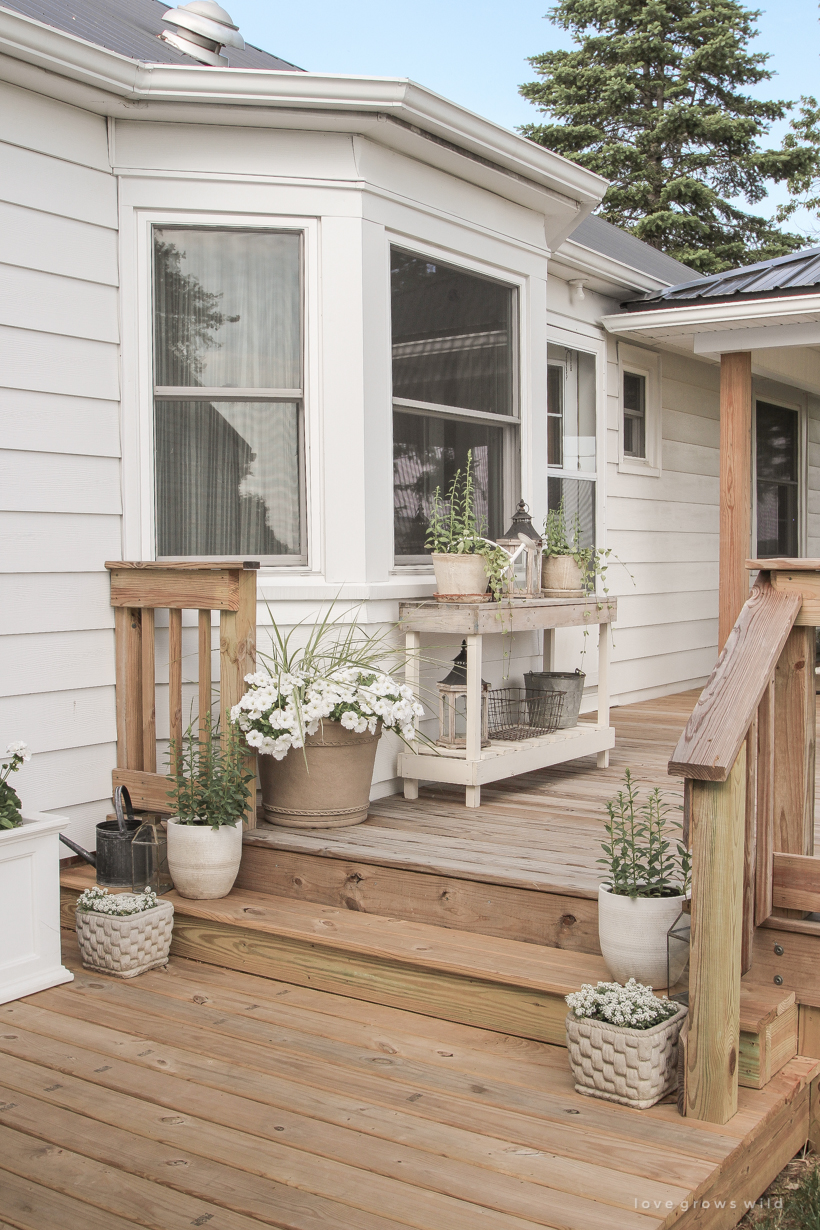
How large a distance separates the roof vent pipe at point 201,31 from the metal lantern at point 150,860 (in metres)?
3.03

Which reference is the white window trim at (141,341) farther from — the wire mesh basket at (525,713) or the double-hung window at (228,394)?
the wire mesh basket at (525,713)

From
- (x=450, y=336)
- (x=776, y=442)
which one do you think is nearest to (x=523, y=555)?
(x=450, y=336)

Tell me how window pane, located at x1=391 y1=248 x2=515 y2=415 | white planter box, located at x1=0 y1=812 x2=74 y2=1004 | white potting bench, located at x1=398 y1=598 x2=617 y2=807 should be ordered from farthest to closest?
window pane, located at x1=391 y1=248 x2=515 y2=415, white potting bench, located at x1=398 y1=598 x2=617 y2=807, white planter box, located at x1=0 y1=812 x2=74 y2=1004

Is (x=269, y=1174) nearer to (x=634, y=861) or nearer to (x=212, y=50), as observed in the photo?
(x=634, y=861)

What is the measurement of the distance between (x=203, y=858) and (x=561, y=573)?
2003 millimetres

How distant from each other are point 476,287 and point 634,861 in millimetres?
2776

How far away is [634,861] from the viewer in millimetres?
2625

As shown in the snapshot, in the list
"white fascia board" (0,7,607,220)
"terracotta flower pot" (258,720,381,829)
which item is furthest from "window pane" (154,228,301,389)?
"terracotta flower pot" (258,720,381,829)

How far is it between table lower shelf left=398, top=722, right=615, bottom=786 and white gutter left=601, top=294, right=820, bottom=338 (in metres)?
2.63

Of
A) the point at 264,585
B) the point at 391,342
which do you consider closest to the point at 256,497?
the point at 264,585

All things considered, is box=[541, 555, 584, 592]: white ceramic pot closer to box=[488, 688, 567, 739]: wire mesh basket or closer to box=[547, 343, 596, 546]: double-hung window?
box=[488, 688, 567, 739]: wire mesh basket

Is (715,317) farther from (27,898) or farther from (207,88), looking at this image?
(27,898)

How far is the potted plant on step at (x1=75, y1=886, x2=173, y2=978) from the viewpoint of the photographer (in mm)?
3125

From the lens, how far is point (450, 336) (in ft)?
14.7
